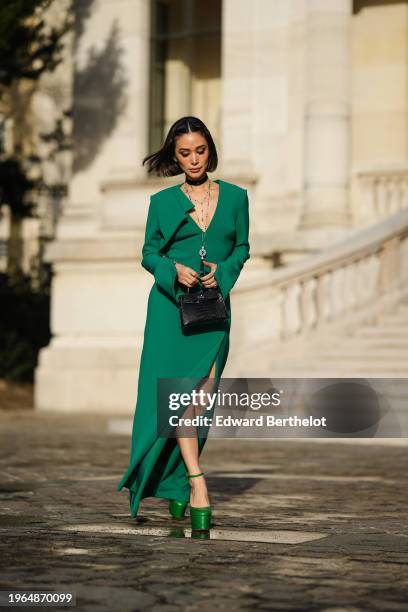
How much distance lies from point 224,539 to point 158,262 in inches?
47.3

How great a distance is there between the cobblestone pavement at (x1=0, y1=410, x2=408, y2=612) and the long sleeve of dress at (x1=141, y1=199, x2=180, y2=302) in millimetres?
999

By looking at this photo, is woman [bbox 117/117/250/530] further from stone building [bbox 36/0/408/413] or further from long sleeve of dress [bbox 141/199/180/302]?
stone building [bbox 36/0/408/413]

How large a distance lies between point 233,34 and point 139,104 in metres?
1.70

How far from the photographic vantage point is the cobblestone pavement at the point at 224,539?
428 centimetres

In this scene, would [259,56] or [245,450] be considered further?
[259,56]

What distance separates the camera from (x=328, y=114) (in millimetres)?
17422

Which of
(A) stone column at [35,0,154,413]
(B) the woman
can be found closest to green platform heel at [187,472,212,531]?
(B) the woman

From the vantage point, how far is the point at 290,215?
1791cm

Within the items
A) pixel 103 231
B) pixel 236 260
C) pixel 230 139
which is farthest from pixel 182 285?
pixel 103 231

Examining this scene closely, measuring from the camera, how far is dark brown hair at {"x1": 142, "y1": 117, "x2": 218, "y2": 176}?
6.12 m

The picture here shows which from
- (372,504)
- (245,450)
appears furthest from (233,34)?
(372,504)

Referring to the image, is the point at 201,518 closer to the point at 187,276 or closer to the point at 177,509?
the point at 177,509

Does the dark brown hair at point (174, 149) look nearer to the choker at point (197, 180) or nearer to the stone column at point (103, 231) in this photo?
the choker at point (197, 180)

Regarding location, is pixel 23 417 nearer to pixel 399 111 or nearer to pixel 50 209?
pixel 399 111
